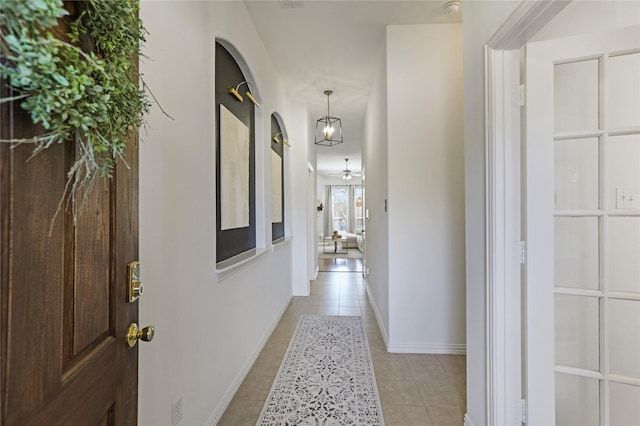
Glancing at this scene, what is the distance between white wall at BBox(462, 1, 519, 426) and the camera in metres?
1.57

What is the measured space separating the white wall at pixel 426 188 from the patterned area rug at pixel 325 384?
0.50m

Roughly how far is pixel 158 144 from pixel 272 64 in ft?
8.92

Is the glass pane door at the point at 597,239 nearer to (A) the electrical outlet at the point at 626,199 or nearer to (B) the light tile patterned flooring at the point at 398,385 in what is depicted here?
(A) the electrical outlet at the point at 626,199

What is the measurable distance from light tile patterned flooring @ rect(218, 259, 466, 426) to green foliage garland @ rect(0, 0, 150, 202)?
192 cm

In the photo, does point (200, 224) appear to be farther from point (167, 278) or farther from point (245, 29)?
point (245, 29)

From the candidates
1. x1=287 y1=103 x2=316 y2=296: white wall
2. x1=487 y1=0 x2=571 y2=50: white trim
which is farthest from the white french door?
x1=287 y1=103 x2=316 y2=296: white wall

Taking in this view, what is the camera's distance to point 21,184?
49cm

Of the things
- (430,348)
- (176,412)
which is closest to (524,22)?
(176,412)

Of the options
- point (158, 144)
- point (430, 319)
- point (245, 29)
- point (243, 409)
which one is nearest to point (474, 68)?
point (158, 144)

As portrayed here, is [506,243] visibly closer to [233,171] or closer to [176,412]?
[176,412]

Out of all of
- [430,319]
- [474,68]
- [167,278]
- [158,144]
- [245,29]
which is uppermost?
[245,29]

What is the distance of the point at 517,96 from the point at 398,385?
206 cm

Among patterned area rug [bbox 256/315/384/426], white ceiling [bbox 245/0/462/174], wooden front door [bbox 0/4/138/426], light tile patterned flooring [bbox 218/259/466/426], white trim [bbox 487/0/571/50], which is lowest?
light tile patterned flooring [bbox 218/259/466/426]

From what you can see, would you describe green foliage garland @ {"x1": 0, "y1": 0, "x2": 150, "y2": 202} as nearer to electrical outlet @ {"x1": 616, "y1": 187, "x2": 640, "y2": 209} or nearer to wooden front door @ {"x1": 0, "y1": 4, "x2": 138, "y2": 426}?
wooden front door @ {"x1": 0, "y1": 4, "x2": 138, "y2": 426}
